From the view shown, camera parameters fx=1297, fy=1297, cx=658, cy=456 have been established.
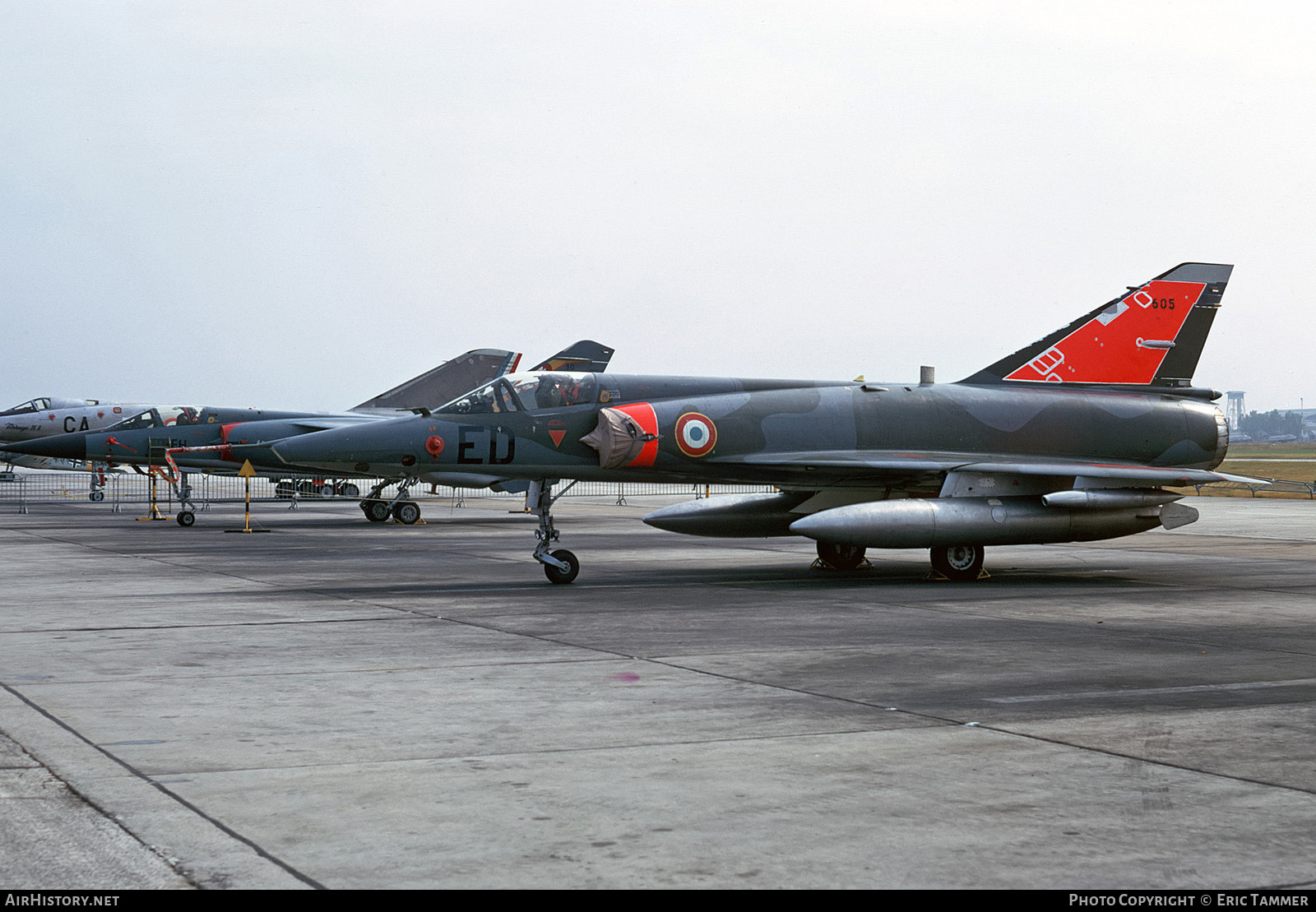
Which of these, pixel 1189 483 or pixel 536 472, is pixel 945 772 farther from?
pixel 1189 483

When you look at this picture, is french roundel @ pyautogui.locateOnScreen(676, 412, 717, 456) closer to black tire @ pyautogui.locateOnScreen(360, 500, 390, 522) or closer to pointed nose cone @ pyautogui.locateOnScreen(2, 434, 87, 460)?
black tire @ pyautogui.locateOnScreen(360, 500, 390, 522)

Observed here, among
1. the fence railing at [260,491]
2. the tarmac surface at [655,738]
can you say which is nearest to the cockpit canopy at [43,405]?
the fence railing at [260,491]

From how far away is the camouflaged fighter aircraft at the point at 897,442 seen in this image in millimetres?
15266

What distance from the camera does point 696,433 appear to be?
1611 cm

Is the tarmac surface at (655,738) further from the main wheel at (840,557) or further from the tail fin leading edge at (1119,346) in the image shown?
the tail fin leading edge at (1119,346)

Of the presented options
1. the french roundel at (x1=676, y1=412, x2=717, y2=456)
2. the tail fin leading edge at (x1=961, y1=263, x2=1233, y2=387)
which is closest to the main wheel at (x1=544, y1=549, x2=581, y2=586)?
the french roundel at (x1=676, y1=412, x2=717, y2=456)

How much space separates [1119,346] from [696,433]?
6.92m

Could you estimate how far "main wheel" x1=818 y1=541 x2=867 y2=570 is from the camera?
17719mm

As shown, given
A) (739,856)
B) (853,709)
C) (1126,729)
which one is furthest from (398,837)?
(1126,729)

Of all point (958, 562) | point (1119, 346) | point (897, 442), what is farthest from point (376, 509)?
point (1119, 346)

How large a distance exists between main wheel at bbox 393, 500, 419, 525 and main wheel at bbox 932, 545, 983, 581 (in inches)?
669

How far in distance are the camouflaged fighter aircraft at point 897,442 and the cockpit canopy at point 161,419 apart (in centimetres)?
1702

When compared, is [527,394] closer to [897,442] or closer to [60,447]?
[897,442]

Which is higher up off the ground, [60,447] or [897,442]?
[897,442]
